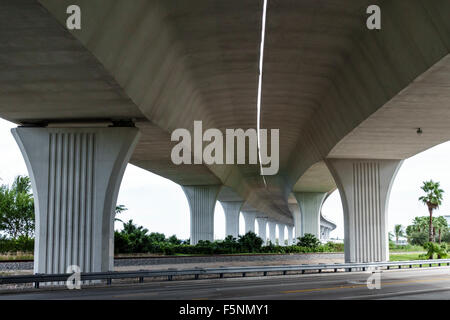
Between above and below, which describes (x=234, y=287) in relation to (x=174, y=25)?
below

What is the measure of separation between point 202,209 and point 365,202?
25.3 meters

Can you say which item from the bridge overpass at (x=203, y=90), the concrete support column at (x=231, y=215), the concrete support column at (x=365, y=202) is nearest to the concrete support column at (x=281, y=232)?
the concrete support column at (x=231, y=215)

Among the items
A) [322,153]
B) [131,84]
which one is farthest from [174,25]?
[322,153]

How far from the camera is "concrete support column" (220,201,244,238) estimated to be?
85.8 meters

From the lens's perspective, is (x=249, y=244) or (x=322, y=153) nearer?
(x=322, y=153)

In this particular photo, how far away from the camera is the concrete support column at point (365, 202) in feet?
104

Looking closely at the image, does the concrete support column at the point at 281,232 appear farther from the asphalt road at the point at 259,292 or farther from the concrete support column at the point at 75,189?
the concrete support column at the point at 75,189

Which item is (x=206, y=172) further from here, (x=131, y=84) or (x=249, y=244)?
(x=131, y=84)

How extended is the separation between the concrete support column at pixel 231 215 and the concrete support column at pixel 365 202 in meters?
53.2

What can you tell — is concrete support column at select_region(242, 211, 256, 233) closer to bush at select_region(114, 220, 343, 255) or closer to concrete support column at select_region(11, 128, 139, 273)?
bush at select_region(114, 220, 343, 255)

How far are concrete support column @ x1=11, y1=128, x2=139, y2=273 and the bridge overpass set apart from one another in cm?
4

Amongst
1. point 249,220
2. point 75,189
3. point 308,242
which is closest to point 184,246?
point 308,242

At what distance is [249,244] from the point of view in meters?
50.2
